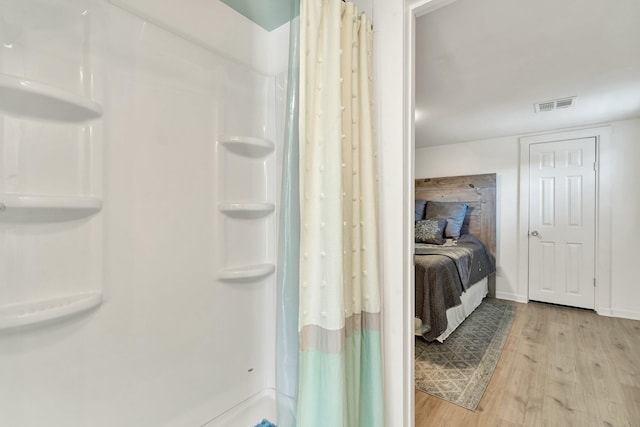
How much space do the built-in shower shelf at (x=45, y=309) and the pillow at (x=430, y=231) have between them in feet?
11.2

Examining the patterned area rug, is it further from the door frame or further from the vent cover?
the vent cover

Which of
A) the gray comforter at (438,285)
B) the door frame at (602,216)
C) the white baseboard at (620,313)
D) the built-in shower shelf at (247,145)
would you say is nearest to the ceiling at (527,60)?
the door frame at (602,216)

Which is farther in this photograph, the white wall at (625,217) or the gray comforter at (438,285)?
the white wall at (625,217)

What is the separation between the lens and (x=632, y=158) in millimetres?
2926

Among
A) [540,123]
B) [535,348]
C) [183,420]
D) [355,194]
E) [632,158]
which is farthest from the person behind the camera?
[540,123]

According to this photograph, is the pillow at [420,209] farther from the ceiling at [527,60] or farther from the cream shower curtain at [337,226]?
the cream shower curtain at [337,226]

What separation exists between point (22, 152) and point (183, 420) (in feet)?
3.87

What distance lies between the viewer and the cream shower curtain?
91cm

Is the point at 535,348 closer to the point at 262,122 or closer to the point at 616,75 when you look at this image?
the point at 616,75

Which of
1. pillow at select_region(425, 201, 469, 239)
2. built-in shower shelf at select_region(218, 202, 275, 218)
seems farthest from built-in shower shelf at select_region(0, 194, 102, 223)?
pillow at select_region(425, 201, 469, 239)

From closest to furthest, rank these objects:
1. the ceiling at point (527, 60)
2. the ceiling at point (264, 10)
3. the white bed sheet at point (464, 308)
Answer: the ceiling at point (264, 10)
the ceiling at point (527, 60)
the white bed sheet at point (464, 308)

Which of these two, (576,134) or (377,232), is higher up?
(576,134)

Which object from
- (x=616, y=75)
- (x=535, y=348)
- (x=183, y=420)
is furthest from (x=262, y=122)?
(x=535, y=348)

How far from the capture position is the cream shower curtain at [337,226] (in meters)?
0.91
